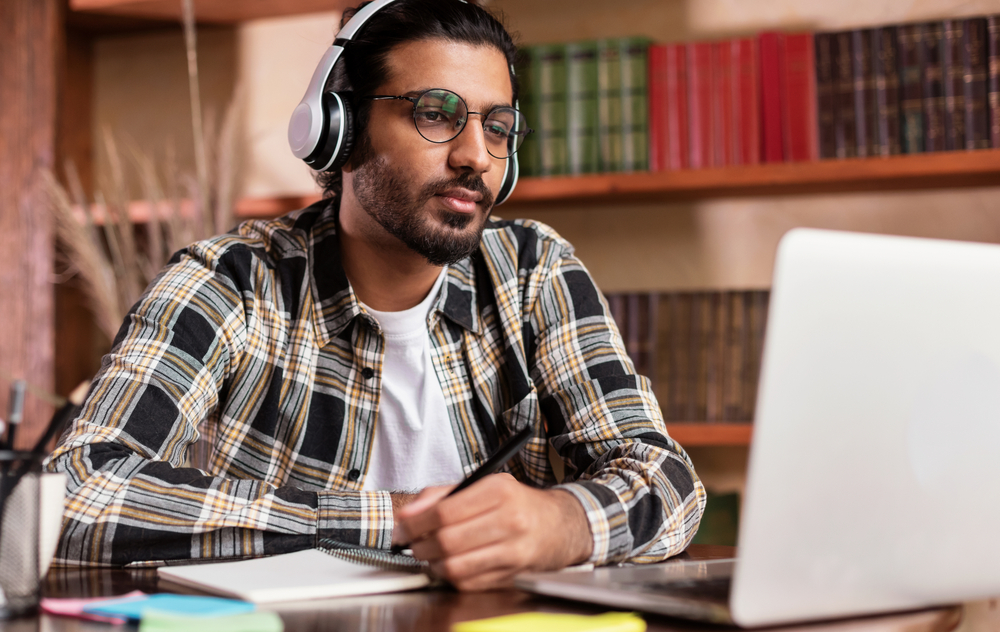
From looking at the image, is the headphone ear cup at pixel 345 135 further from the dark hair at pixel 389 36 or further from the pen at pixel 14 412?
the pen at pixel 14 412

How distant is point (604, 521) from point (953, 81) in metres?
1.42

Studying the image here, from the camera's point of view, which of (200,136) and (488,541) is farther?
(200,136)

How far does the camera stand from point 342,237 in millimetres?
1471

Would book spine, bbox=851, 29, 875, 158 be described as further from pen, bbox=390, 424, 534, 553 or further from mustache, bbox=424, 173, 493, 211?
pen, bbox=390, 424, 534, 553

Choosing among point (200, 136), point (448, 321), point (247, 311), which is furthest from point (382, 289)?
point (200, 136)

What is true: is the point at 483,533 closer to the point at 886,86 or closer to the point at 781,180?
the point at 781,180

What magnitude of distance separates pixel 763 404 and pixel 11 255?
2.29 m

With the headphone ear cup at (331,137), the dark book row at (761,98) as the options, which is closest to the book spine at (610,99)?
the dark book row at (761,98)

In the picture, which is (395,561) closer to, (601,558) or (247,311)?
(601,558)

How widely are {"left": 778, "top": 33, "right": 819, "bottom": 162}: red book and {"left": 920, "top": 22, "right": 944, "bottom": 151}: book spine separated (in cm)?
20

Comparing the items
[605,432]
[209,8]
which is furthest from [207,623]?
[209,8]

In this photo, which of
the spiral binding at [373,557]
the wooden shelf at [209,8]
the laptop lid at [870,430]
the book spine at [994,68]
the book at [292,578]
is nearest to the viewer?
the laptop lid at [870,430]

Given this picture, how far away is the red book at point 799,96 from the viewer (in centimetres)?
194

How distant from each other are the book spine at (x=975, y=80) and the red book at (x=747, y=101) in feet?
1.27
